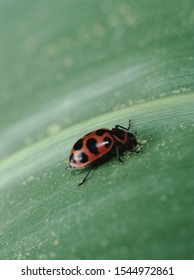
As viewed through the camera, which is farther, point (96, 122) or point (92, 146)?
point (96, 122)

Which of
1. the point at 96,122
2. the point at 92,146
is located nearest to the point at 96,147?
the point at 92,146

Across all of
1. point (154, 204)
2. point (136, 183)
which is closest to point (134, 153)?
point (136, 183)

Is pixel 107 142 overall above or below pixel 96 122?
below

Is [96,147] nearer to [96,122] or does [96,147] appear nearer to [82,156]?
[82,156]

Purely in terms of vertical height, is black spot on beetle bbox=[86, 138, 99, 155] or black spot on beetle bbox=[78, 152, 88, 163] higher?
black spot on beetle bbox=[86, 138, 99, 155]

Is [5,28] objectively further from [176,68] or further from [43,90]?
[176,68]
